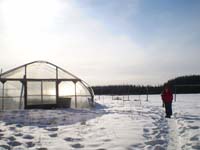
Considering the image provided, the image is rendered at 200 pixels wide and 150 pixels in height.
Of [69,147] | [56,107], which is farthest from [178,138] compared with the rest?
[56,107]

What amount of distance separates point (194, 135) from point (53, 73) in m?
17.6

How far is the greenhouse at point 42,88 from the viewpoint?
2445 cm

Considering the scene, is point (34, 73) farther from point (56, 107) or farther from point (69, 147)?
point (69, 147)

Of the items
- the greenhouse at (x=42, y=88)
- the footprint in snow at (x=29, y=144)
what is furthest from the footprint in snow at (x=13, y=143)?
the greenhouse at (x=42, y=88)

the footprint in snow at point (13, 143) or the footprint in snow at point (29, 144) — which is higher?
the footprint in snow at point (13, 143)

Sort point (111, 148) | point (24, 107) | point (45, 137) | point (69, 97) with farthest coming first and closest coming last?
point (69, 97), point (24, 107), point (45, 137), point (111, 148)

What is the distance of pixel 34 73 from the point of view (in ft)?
84.3

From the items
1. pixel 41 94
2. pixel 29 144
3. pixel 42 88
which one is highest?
pixel 42 88

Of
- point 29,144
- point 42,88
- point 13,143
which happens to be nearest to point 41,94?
point 42,88

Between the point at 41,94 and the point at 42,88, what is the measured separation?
1.61ft

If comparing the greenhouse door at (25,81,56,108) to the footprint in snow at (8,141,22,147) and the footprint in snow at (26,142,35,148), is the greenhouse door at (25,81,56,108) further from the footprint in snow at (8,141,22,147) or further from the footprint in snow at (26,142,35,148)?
the footprint in snow at (26,142,35,148)

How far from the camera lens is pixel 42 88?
25703 millimetres

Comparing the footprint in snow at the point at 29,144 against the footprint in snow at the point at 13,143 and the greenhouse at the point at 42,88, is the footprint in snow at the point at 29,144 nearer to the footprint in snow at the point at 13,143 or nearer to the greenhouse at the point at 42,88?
the footprint in snow at the point at 13,143

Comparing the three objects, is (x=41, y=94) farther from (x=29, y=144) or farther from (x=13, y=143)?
(x=29, y=144)
